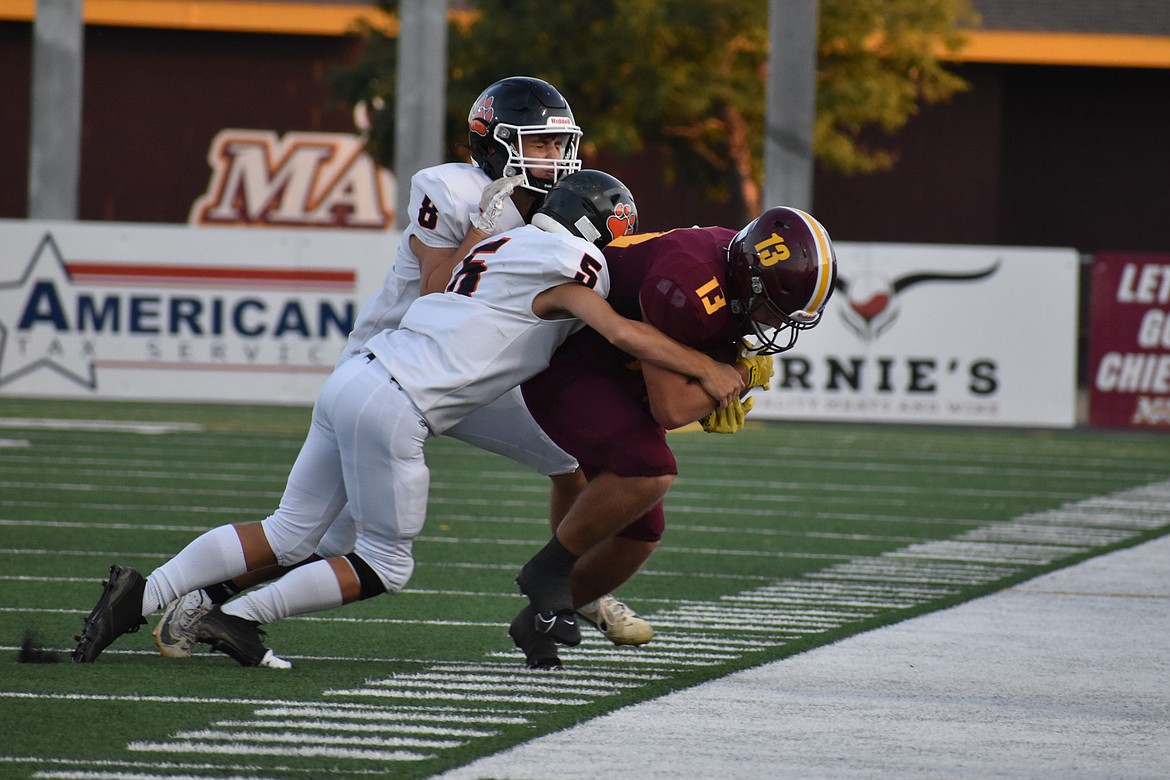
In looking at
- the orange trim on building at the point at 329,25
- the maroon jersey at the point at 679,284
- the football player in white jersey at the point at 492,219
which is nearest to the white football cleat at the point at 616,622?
the football player in white jersey at the point at 492,219

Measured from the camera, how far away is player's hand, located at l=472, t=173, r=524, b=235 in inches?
222

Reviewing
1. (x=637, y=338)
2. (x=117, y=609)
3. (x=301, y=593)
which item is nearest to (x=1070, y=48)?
(x=637, y=338)

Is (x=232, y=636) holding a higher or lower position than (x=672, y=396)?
lower

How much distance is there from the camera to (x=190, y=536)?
8.55 meters

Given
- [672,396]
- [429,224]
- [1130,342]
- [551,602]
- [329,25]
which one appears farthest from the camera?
[329,25]

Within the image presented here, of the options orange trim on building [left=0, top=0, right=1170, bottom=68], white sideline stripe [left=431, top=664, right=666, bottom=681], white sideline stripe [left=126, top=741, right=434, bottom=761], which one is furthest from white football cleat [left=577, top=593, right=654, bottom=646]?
orange trim on building [left=0, top=0, right=1170, bottom=68]

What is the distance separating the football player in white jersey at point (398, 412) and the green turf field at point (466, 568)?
224 millimetres

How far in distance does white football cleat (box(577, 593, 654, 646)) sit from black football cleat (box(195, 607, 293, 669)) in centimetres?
98

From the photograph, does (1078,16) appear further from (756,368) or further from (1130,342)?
(756,368)

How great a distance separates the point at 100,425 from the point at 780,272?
1033 centimetres

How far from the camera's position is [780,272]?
5.11 metres

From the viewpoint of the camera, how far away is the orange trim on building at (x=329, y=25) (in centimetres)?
2580

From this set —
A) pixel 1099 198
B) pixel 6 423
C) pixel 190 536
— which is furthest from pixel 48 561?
pixel 1099 198

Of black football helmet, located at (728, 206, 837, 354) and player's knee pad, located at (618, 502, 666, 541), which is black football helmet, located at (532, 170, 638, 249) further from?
player's knee pad, located at (618, 502, 666, 541)
